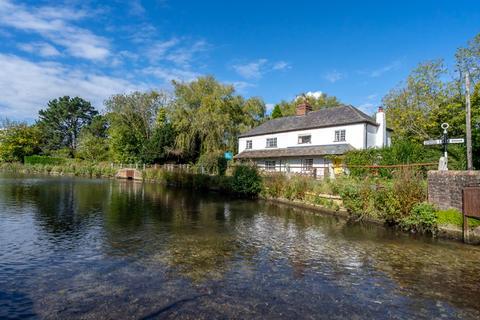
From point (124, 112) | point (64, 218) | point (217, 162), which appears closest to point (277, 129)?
point (217, 162)

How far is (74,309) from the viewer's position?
5.07 metres

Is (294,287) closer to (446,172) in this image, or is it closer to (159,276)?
(159,276)

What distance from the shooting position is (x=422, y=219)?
37.2 feet

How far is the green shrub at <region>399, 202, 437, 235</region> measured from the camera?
11.2 meters

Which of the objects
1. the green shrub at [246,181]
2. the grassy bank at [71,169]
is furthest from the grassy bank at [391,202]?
the grassy bank at [71,169]

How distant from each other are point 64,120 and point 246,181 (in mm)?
70667

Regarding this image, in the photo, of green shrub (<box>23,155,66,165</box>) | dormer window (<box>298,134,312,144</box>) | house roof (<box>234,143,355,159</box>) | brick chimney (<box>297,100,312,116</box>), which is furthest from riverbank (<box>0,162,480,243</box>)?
green shrub (<box>23,155,66,165</box>)

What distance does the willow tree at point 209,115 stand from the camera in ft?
126

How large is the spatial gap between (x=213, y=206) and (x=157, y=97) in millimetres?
39983

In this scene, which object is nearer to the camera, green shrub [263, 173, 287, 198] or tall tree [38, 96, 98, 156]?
green shrub [263, 173, 287, 198]

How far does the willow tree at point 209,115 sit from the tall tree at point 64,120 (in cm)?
4420

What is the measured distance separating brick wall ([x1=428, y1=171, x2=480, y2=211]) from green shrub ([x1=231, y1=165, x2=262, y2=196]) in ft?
40.5

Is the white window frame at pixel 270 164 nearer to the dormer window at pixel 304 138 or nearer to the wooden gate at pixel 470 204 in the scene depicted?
the dormer window at pixel 304 138

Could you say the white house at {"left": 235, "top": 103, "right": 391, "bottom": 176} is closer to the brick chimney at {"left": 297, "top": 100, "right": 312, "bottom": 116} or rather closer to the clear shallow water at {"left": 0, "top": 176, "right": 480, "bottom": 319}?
the brick chimney at {"left": 297, "top": 100, "right": 312, "bottom": 116}
